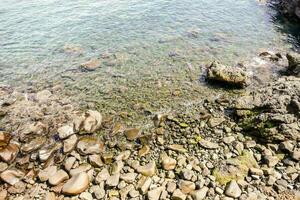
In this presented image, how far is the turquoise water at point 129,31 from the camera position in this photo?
25.4 meters

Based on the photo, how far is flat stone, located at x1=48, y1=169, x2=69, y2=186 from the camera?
1437cm

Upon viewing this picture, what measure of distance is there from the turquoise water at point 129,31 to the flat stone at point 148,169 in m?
11.0

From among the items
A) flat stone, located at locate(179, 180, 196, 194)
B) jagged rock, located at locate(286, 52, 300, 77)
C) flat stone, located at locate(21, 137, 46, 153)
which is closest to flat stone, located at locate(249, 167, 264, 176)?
flat stone, located at locate(179, 180, 196, 194)

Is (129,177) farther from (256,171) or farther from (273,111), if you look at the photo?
(273,111)

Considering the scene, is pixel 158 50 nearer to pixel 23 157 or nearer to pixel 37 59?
pixel 37 59

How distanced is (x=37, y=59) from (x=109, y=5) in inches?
579

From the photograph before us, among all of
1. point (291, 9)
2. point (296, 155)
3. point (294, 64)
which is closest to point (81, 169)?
point (296, 155)

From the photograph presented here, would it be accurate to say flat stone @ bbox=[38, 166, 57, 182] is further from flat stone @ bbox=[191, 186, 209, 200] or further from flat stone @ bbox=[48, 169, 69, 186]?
flat stone @ bbox=[191, 186, 209, 200]

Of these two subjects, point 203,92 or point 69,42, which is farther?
point 69,42

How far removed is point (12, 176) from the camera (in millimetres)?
14844

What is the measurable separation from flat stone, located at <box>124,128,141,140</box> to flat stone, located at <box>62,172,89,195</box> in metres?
3.57

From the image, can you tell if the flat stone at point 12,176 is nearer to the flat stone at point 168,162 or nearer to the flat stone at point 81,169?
the flat stone at point 81,169

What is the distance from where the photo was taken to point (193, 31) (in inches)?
1170

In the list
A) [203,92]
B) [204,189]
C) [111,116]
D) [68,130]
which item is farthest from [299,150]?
[68,130]
